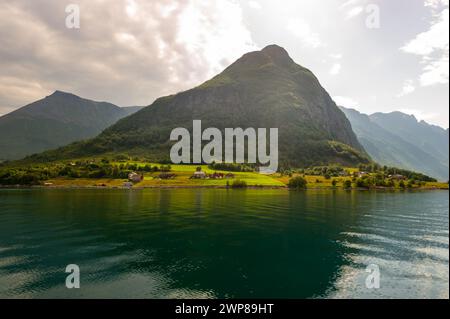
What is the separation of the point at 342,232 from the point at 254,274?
33.9 meters

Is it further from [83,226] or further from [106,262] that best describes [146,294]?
[83,226]

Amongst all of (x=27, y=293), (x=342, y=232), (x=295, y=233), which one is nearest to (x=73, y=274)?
(x=27, y=293)

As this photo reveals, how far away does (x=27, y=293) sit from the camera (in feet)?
94.3

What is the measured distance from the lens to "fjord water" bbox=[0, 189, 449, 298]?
101ft

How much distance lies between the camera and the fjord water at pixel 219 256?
30.8m

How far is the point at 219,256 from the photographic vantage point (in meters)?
41.9

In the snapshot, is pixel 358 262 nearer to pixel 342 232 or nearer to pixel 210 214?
pixel 342 232

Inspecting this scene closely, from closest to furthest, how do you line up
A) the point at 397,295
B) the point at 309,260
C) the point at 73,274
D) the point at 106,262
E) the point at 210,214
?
1. the point at 397,295
2. the point at 73,274
3. the point at 106,262
4. the point at 309,260
5. the point at 210,214

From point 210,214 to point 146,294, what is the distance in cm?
5380

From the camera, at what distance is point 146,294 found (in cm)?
2898
